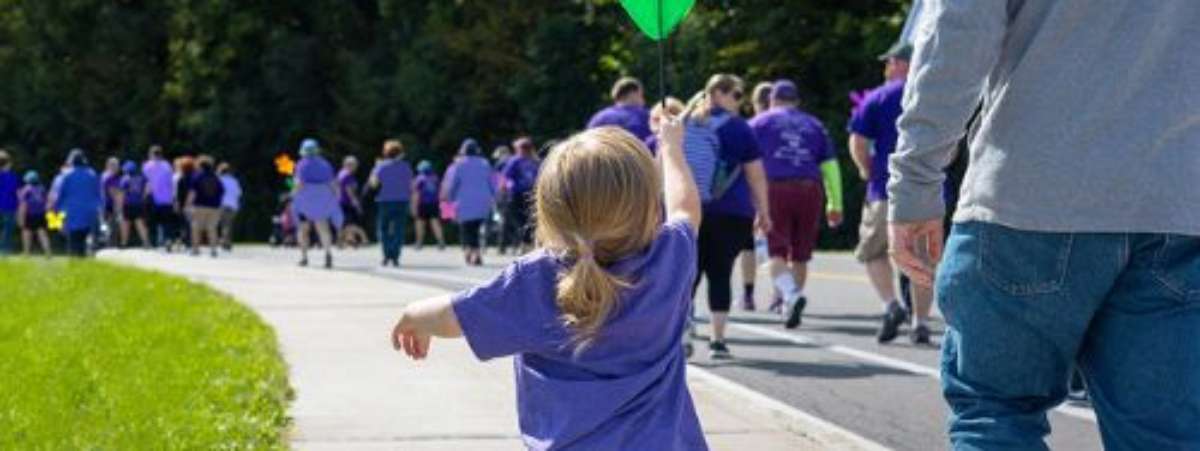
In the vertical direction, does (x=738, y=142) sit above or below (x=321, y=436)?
above

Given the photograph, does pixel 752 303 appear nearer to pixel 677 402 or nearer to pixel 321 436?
pixel 321 436

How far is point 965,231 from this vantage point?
433cm

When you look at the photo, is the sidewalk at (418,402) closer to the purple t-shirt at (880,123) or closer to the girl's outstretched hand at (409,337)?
the purple t-shirt at (880,123)

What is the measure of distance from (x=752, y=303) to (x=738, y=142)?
156 inches

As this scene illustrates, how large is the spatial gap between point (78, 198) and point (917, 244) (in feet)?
78.9

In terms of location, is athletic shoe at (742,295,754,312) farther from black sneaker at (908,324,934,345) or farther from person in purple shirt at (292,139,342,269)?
person in purple shirt at (292,139,342,269)

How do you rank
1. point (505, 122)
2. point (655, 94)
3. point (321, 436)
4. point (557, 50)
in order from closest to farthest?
point (321, 436) → point (655, 94) → point (557, 50) → point (505, 122)

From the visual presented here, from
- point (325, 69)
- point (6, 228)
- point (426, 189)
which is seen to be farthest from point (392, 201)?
point (325, 69)

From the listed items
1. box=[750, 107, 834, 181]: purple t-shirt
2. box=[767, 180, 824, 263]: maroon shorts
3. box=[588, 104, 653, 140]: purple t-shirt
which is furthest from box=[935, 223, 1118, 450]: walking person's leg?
box=[767, 180, 824, 263]: maroon shorts

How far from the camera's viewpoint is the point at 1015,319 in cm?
420

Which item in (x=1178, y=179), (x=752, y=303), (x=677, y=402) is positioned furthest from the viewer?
(x=752, y=303)

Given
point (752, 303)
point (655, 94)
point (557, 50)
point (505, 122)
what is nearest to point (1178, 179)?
point (752, 303)

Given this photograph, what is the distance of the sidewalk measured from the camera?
7.88 meters

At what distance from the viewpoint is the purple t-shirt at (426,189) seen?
116 ft
